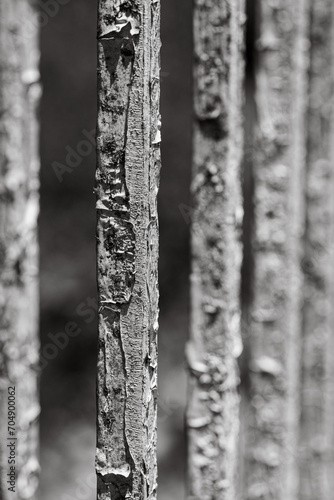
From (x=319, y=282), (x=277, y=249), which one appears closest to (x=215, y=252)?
(x=277, y=249)

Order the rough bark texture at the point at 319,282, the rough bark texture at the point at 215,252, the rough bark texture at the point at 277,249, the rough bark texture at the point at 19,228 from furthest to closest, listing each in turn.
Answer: the rough bark texture at the point at 319,282 → the rough bark texture at the point at 277,249 → the rough bark texture at the point at 215,252 → the rough bark texture at the point at 19,228

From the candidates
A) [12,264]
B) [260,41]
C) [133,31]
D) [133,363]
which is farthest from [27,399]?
[260,41]

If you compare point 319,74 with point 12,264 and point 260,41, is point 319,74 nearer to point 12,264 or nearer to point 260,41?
point 260,41

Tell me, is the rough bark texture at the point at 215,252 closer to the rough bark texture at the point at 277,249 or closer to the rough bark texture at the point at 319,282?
the rough bark texture at the point at 277,249

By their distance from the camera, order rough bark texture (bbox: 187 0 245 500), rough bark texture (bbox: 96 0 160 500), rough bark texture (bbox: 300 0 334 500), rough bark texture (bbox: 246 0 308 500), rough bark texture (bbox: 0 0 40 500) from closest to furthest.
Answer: rough bark texture (bbox: 96 0 160 500) → rough bark texture (bbox: 0 0 40 500) → rough bark texture (bbox: 187 0 245 500) → rough bark texture (bbox: 246 0 308 500) → rough bark texture (bbox: 300 0 334 500)

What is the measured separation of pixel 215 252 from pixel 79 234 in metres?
1.42

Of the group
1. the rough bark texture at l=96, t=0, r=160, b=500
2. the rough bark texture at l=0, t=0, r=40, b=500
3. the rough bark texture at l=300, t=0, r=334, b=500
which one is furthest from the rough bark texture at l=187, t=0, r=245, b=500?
the rough bark texture at l=300, t=0, r=334, b=500

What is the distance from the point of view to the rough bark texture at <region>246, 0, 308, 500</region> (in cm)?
297

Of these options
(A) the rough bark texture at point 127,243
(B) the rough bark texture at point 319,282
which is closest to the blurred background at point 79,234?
(B) the rough bark texture at point 319,282

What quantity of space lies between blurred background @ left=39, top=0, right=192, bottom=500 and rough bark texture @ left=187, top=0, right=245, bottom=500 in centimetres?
126

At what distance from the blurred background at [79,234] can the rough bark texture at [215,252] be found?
126cm

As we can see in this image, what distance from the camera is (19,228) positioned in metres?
2.01

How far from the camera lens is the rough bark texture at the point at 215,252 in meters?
2.26

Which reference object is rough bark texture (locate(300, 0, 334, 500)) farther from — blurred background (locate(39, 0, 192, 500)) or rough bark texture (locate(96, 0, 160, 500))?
rough bark texture (locate(96, 0, 160, 500))
